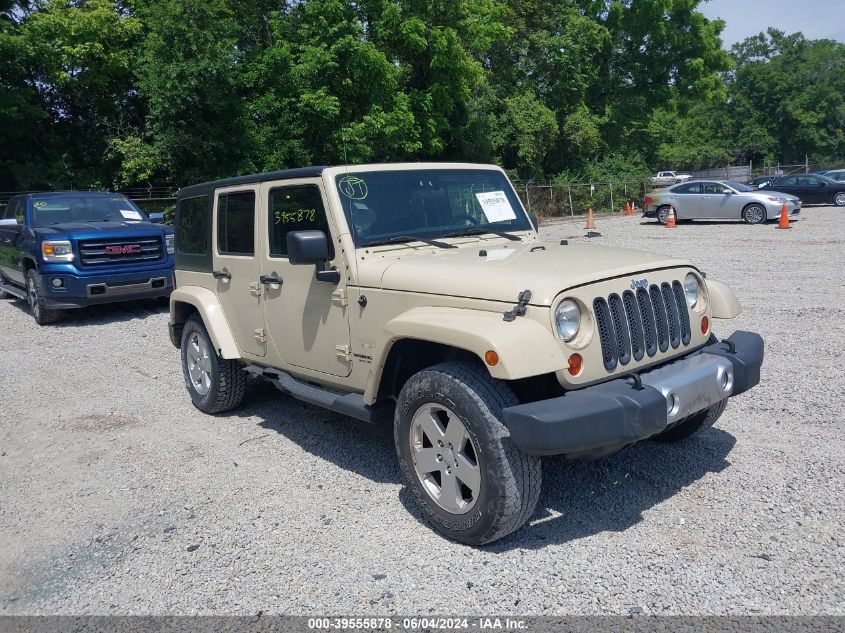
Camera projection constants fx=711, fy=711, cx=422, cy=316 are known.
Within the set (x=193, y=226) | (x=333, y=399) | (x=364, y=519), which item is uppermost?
(x=193, y=226)

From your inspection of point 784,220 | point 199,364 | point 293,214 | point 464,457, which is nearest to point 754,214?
point 784,220

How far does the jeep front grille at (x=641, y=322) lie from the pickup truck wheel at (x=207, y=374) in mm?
3353

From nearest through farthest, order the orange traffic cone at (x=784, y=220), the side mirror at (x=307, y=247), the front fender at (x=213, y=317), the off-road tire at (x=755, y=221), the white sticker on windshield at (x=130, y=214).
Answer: the side mirror at (x=307, y=247), the front fender at (x=213, y=317), the white sticker on windshield at (x=130, y=214), the orange traffic cone at (x=784, y=220), the off-road tire at (x=755, y=221)

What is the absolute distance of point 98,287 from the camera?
34.1 ft

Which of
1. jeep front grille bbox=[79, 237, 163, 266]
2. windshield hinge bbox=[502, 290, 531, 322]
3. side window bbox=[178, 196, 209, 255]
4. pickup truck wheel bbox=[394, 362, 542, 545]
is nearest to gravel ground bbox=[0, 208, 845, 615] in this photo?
pickup truck wheel bbox=[394, 362, 542, 545]

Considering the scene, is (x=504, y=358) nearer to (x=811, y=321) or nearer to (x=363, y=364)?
(x=363, y=364)

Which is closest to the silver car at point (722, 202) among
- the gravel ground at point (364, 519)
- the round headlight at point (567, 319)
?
the gravel ground at point (364, 519)

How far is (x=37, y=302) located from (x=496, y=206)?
8.48 m

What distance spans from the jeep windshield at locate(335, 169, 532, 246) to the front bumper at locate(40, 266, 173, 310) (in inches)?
283

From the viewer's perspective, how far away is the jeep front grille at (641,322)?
3.58 metres

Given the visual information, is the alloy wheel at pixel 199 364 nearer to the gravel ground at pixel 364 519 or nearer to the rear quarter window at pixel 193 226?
the gravel ground at pixel 364 519

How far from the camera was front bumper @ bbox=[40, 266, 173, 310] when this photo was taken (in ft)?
33.8

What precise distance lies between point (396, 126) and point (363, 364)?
68.2ft

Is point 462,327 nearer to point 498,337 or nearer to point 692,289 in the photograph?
point 498,337
